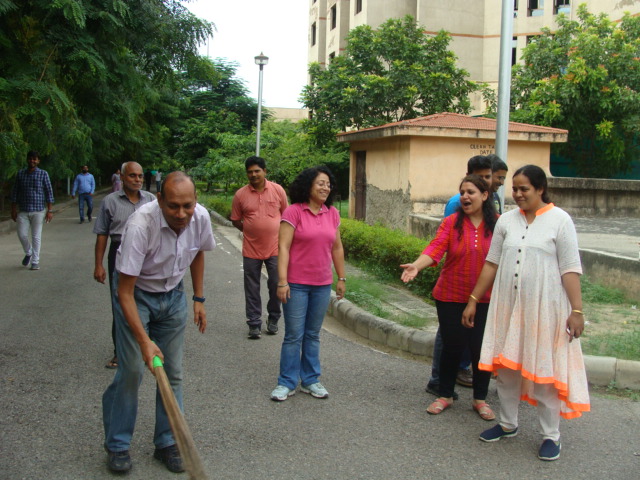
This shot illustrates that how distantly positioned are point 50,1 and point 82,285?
420 cm

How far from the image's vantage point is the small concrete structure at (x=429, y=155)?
1432 centimetres

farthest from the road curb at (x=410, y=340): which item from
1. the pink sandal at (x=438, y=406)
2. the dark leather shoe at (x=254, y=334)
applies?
the pink sandal at (x=438, y=406)

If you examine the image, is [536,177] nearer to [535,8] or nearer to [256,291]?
[256,291]

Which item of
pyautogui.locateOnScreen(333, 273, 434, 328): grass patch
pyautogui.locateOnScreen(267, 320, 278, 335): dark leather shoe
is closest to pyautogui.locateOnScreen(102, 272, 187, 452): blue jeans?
pyautogui.locateOnScreen(267, 320, 278, 335): dark leather shoe

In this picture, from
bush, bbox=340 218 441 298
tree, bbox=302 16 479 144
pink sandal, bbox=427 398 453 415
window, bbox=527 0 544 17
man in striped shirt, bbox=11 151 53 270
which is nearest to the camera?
pink sandal, bbox=427 398 453 415

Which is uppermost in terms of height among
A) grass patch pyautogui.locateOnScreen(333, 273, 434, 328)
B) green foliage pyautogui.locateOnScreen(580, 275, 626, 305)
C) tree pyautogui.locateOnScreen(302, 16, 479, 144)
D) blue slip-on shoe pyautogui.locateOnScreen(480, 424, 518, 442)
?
tree pyautogui.locateOnScreen(302, 16, 479, 144)

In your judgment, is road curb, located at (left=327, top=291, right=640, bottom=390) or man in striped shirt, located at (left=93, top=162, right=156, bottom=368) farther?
man in striped shirt, located at (left=93, top=162, right=156, bottom=368)

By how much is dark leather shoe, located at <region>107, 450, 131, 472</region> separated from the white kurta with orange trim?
2341mm

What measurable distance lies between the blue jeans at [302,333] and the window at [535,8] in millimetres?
30671

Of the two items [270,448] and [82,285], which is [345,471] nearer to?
[270,448]

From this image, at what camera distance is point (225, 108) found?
112 feet

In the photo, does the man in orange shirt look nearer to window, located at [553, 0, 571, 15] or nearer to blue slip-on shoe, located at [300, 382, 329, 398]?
blue slip-on shoe, located at [300, 382, 329, 398]

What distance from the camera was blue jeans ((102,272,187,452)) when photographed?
3.75m

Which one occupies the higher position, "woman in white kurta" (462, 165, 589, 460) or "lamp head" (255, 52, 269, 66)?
"lamp head" (255, 52, 269, 66)
